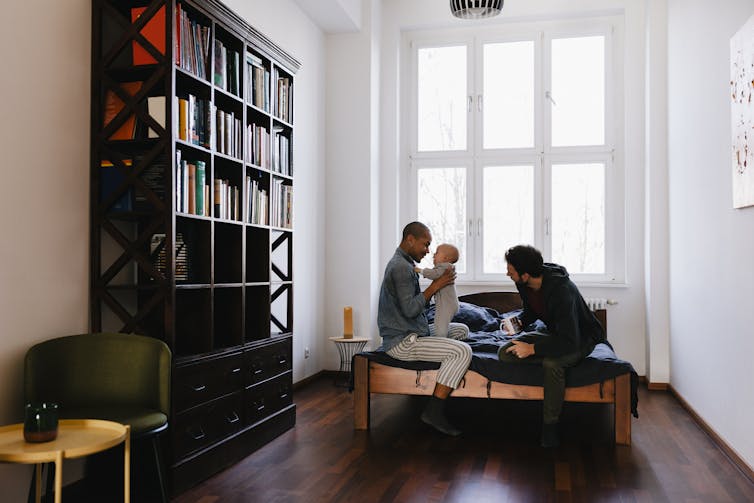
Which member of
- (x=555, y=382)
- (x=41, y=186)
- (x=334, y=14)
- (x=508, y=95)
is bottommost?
(x=555, y=382)

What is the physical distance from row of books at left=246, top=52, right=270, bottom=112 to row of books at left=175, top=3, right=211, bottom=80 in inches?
18.5

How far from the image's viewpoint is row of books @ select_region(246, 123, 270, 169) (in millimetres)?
4012

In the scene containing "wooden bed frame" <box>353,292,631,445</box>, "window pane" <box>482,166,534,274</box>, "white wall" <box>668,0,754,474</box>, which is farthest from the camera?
"window pane" <box>482,166,534,274</box>

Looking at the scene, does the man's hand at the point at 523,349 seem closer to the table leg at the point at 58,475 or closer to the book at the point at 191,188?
the book at the point at 191,188

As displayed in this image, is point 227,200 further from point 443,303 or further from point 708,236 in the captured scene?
point 708,236

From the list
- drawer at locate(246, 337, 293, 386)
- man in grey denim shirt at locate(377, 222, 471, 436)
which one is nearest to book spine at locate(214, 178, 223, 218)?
drawer at locate(246, 337, 293, 386)

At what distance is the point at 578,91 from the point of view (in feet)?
21.1

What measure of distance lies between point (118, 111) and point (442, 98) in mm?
4058

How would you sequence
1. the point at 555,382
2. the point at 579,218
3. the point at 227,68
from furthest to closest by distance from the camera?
the point at 579,218 → the point at 555,382 → the point at 227,68

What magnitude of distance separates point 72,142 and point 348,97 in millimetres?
3546

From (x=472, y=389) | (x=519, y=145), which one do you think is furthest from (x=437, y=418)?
(x=519, y=145)

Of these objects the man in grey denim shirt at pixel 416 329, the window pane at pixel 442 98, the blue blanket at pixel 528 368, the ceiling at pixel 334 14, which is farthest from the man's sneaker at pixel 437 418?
the ceiling at pixel 334 14

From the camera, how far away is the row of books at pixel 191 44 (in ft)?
10.7

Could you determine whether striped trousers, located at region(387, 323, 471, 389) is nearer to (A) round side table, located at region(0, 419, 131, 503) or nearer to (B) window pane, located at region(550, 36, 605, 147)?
(A) round side table, located at region(0, 419, 131, 503)
